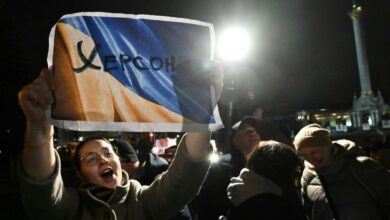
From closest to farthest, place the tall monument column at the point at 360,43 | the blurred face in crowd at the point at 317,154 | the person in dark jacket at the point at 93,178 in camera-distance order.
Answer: the person in dark jacket at the point at 93,178 < the blurred face in crowd at the point at 317,154 < the tall monument column at the point at 360,43

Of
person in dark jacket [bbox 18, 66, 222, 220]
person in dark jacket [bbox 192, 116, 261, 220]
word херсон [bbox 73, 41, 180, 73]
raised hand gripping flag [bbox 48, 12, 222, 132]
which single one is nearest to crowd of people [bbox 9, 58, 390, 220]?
person in dark jacket [bbox 18, 66, 222, 220]

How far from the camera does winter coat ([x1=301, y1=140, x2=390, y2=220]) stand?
11.1ft

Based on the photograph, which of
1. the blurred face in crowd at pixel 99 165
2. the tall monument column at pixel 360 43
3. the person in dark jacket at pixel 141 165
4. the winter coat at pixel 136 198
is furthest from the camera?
the tall monument column at pixel 360 43

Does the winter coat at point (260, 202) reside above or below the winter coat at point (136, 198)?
below

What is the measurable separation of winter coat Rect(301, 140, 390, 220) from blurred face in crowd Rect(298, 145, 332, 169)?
4 centimetres

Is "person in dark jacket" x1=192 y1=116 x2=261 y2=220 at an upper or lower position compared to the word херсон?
lower

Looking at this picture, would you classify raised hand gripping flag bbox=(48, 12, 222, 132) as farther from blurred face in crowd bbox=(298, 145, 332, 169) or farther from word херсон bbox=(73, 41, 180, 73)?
blurred face in crowd bbox=(298, 145, 332, 169)

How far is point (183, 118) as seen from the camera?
2420 millimetres

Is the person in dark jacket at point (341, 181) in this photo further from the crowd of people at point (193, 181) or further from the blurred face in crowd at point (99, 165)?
the blurred face in crowd at point (99, 165)

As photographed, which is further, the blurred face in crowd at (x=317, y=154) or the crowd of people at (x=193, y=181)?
the blurred face in crowd at (x=317, y=154)

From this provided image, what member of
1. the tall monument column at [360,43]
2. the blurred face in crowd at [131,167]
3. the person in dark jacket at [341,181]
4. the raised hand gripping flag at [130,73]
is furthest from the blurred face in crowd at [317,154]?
the tall monument column at [360,43]

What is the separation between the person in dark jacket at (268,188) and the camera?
7.93 ft

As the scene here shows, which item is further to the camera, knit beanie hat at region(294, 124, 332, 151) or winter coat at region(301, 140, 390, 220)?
knit beanie hat at region(294, 124, 332, 151)

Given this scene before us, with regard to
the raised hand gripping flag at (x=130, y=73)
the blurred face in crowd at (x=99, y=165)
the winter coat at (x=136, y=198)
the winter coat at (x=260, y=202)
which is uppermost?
the raised hand gripping flag at (x=130, y=73)
